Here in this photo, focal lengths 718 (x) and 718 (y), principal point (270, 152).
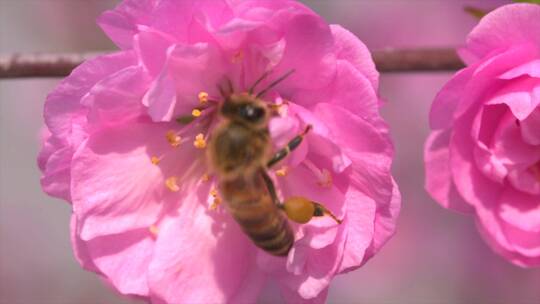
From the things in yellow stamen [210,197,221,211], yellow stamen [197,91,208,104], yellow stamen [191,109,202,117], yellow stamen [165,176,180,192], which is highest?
yellow stamen [197,91,208,104]

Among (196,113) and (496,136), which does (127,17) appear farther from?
(496,136)

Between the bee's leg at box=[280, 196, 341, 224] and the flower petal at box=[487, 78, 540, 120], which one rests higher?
the flower petal at box=[487, 78, 540, 120]

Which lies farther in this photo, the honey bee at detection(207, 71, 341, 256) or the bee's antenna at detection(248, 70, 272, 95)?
the bee's antenna at detection(248, 70, 272, 95)

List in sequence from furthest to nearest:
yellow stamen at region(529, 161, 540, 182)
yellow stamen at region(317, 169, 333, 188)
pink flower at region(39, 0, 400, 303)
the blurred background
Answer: the blurred background
yellow stamen at region(529, 161, 540, 182)
yellow stamen at region(317, 169, 333, 188)
pink flower at region(39, 0, 400, 303)

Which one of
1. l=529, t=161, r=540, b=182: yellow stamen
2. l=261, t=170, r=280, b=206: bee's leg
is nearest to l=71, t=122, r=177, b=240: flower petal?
l=261, t=170, r=280, b=206: bee's leg

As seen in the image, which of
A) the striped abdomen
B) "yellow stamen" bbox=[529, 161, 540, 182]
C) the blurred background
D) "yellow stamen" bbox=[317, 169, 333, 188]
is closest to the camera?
the striped abdomen

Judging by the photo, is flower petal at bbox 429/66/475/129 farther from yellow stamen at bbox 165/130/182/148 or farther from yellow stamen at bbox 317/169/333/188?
yellow stamen at bbox 165/130/182/148

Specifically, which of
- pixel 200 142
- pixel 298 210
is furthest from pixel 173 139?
pixel 298 210

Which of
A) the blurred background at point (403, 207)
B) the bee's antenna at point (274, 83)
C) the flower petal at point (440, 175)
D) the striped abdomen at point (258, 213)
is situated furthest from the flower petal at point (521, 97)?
the blurred background at point (403, 207)
